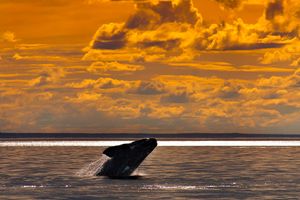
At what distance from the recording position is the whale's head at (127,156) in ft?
176

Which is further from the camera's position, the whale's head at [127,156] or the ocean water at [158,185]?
the whale's head at [127,156]

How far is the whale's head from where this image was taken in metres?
53.7

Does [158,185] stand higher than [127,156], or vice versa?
[127,156]

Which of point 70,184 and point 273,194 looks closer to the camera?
point 273,194

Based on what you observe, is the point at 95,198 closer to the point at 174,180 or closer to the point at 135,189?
the point at 135,189

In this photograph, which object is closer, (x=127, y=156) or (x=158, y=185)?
(x=158, y=185)

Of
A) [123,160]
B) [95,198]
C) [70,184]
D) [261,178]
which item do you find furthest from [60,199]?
[261,178]

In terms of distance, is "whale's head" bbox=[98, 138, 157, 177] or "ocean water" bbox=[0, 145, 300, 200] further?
"whale's head" bbox=[98, 138, 157, 177]

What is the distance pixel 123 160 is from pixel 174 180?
12.1ft

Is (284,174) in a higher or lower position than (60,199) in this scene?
lower

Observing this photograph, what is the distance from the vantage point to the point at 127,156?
53.9m

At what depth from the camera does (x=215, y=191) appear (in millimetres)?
46250

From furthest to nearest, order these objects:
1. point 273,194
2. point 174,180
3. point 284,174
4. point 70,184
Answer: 1. point 284,174
2. point 174,180
3. point 70,184
4. point 273,194

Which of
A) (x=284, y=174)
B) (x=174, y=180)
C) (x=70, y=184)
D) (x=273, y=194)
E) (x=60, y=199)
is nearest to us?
(x=60, y=199)
